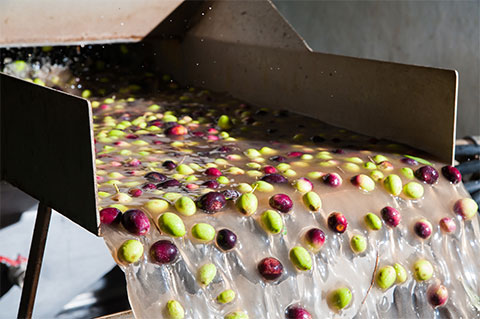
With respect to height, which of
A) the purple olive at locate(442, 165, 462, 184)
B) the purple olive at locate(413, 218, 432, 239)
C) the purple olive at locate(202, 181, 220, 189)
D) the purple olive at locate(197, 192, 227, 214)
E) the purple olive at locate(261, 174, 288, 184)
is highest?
the purple olive at locate(197, 192, 227, 214)

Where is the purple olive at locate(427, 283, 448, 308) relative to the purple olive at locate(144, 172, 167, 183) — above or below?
below

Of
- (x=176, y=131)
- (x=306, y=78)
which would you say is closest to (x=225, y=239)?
(x=176, y=131)

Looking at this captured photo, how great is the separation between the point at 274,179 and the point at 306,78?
627 millimetres

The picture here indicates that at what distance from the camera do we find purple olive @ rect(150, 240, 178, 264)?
3.75 ft

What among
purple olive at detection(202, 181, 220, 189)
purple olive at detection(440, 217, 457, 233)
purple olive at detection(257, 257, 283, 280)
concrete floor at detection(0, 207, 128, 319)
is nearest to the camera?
purple olive at detection(257, 257, 283, 280)

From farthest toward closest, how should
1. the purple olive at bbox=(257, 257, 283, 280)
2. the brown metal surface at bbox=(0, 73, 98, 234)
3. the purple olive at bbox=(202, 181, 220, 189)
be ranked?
the purple olive at bbox=(202, 181, 220, 189) → the purple olive at bbox=(257, 257, 283, 280) → the brown metal surface at bbox=(0, 73, 98, 234)

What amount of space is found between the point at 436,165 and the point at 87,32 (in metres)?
1.31

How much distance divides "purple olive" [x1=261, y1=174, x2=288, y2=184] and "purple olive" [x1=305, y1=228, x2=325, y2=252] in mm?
130

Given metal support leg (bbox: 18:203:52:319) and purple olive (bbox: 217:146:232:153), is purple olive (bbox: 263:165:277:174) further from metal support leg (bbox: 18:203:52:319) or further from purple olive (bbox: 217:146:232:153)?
metal support leg (bbox: 18:203:52:319)

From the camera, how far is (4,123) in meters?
1.48

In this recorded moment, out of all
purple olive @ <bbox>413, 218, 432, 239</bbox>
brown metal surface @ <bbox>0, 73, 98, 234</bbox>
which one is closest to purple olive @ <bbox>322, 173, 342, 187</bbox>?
purple olive @ <bbox>413, 218, 432, 239</bbox>

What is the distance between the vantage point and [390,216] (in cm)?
139

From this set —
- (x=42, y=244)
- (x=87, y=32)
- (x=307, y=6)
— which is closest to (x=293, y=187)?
(x=42, y=244)

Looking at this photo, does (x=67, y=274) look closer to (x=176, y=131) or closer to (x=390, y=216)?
(x=176, y=131)
